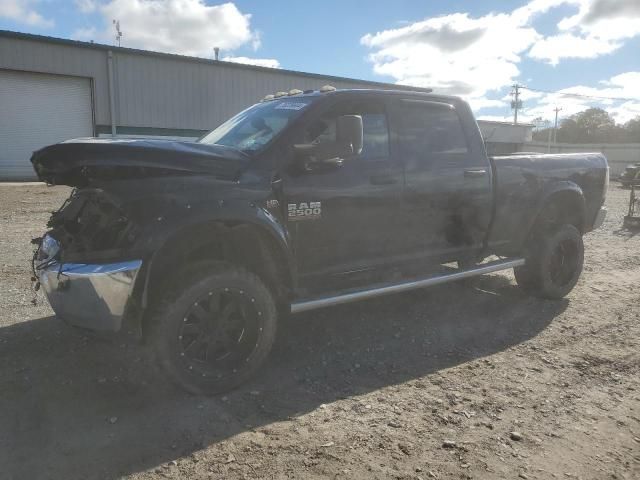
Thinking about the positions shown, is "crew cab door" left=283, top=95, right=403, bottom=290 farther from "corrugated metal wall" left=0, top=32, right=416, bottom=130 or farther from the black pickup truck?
"corrugated metal wall" left=0, top=32, right=416, bottom=130

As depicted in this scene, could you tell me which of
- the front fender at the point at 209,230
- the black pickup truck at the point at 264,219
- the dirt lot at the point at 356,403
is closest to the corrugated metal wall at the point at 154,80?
the dirt lot at the point at 356,403

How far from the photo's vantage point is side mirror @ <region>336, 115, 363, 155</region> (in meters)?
3.70

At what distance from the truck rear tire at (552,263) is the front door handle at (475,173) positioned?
118 centimetres

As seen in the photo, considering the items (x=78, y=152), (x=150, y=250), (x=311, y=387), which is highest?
(x=78, y=152)

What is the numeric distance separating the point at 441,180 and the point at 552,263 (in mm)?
2000

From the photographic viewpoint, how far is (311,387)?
3586mm

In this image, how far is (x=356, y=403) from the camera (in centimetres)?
335

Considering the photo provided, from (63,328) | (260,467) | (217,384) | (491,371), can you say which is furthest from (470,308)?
(63,328)

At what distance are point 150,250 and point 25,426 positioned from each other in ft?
4.03

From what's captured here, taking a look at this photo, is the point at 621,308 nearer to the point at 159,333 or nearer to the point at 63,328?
the point at 159,333

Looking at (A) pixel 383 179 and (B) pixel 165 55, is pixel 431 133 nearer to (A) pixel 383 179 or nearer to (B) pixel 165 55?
(A) pixel 383 179

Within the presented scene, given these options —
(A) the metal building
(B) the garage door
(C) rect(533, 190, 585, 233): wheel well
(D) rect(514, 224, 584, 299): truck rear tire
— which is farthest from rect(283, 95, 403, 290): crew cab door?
(B) the garage door

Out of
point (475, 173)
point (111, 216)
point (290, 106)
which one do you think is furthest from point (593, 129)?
point (111, 216)

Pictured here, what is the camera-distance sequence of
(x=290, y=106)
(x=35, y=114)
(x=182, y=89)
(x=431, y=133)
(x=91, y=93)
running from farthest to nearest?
(x=182, y=89) < (x=91, y=93) < (x=35, y=114) < (x=431, y=133) < (x=290, y=106)
